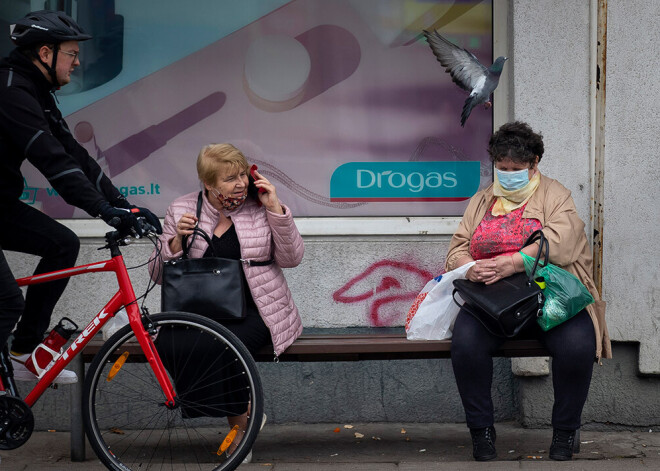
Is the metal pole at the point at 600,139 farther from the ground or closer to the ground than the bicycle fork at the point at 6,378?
farther from the ground

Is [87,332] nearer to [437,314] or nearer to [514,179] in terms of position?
[437,314]

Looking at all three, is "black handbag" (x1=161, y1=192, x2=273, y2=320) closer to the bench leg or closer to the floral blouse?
the bench leg

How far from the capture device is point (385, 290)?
18.5 ft

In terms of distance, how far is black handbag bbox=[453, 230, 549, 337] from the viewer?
436 cm

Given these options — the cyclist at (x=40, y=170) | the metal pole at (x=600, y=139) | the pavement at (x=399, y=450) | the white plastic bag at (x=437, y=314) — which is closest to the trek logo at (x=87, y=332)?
the cyclist at (x=40, y=170)

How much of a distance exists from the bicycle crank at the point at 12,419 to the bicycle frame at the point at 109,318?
0.06 meters

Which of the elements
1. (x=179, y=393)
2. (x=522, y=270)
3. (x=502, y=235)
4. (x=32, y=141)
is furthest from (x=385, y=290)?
(x=32, y=141)

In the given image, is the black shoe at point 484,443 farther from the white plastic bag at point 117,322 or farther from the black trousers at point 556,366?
the white plastic bag at point 117,322

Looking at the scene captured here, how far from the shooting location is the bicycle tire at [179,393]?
392 centimetres

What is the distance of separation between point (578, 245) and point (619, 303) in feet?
3.23

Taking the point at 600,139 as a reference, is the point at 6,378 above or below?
below

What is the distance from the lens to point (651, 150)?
5.36m

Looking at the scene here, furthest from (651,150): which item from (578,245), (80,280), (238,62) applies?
(80,280)

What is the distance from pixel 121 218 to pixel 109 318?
491mm
